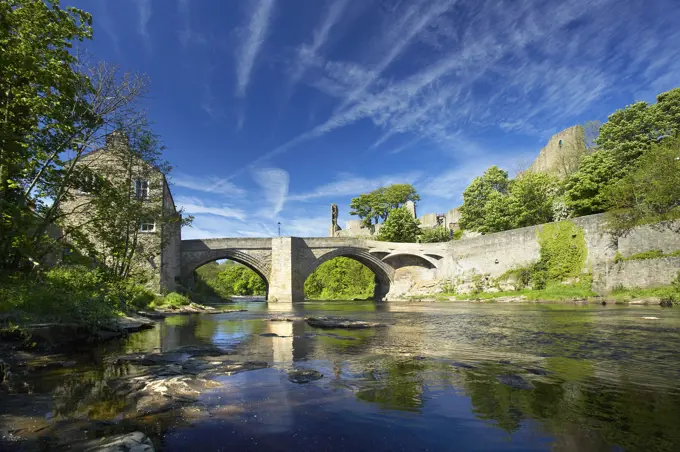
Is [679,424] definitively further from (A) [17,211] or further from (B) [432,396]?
(A) [17,211]

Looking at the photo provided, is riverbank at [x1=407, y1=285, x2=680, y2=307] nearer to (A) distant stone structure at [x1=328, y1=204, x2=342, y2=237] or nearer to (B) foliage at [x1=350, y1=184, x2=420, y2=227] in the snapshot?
(B) foliage at [x1=350, y1=184, x2=420, y2=227]

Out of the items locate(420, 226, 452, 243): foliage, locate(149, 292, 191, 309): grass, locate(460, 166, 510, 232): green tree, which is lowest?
locate(149, 292, 191, 309): grass

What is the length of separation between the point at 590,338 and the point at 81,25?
566 inches

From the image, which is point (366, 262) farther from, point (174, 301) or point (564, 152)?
point (564, 152)

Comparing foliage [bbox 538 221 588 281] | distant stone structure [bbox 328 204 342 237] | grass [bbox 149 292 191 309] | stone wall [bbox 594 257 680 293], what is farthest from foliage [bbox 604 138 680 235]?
distant stone structure [bbox 328 204 342 237]

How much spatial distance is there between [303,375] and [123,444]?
118 inches

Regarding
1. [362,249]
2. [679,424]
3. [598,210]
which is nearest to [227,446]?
[679,424]

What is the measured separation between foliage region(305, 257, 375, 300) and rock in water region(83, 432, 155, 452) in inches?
2234

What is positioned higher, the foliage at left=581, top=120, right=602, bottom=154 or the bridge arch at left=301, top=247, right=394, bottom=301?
the foliage at left=581, top=120, right=602, bottom=154

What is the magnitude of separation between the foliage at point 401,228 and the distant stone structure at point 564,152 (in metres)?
20.5

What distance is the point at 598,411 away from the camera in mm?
3680

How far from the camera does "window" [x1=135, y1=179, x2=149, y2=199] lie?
16.7 meters

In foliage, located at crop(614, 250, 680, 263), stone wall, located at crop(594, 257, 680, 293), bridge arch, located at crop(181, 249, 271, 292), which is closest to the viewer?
stone wall, located at crop(594, 257, 680, 293)

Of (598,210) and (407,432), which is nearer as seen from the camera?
(407,432)
